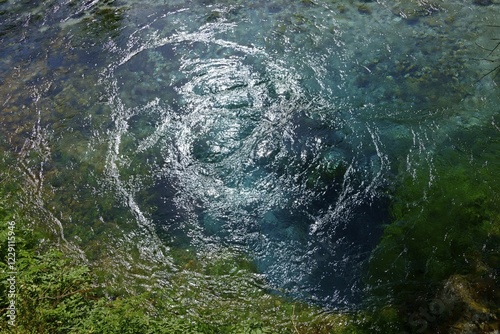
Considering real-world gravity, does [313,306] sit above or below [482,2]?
below

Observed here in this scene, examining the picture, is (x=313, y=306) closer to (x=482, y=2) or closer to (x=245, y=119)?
(x=245, y=119)

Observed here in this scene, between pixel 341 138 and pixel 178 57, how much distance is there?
4.35 meters

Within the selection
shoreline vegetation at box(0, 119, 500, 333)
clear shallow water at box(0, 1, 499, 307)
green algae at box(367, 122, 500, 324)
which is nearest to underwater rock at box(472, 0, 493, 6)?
clear shallow water at box(0, 1, 499, 307)

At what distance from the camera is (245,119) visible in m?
8.48

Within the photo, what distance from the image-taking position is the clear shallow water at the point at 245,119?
718 centimetres

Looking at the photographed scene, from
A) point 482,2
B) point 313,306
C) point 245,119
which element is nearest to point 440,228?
point 313,306

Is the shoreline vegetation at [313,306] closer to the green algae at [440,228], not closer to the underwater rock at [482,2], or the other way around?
the green algae at [440,228]

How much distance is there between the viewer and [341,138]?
816 cm

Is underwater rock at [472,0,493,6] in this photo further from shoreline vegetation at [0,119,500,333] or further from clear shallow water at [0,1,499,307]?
shoreline vegetation at [0,119,500,333]

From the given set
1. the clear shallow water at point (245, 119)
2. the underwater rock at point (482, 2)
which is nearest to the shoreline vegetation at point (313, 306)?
the clear shallow water at point (245, 119)

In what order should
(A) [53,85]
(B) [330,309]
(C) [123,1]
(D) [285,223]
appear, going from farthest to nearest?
(C) [123,1]
(A) [53,85]
(D) [285,223]
(B) [330,309]

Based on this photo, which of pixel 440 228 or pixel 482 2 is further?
pixel 482 2

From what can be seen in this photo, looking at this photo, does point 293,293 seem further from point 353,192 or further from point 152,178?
point 152,178

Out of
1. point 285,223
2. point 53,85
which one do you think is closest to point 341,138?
point 285,223
